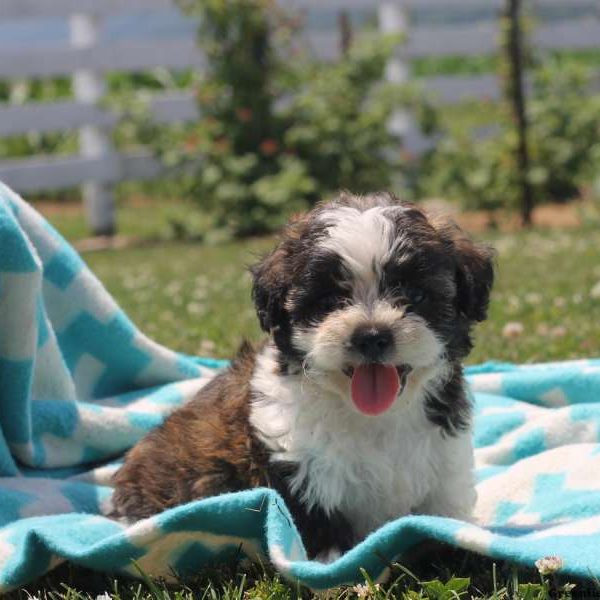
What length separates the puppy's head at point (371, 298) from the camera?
3.63 meters

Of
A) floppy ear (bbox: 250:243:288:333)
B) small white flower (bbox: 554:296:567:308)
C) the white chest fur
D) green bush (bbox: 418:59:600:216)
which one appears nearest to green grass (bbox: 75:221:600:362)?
small white flower (bbox: 554:296:567:308)

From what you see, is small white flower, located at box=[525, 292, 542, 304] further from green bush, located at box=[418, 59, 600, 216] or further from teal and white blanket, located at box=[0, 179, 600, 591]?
green bush, located at box=[418, 59, 600, 216]

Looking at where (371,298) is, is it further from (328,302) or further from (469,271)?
(469,271)

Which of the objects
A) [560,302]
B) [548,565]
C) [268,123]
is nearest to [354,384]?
[548,565]

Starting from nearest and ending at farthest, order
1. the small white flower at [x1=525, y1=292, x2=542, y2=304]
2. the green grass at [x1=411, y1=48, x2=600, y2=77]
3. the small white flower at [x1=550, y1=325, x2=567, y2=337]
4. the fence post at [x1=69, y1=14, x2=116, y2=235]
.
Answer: the small white flower at [x1=550, y1=325, x2=567, y2=337]
the small white flower at [x1=525, y1=292, x2=542, y2=304]
the fence post at [x1=69, y1=14, x2=116, y2=235]
the green grass at [x1=411, y1=48, x2=600, y2=77]

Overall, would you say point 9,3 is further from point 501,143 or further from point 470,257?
point 470,257

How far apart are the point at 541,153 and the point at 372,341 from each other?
13.2m

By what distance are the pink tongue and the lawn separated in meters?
0.52

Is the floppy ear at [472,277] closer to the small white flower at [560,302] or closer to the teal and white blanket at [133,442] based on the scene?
the teal and white blanket at [133,442]

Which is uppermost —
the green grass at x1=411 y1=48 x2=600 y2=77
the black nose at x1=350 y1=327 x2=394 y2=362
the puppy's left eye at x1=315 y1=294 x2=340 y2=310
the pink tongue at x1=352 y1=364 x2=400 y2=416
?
the puppy's left eye at x1=315 y1=294 x2=340 y2=310

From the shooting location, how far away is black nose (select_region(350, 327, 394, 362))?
3.59 meters

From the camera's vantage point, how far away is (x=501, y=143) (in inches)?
613

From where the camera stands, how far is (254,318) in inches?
303

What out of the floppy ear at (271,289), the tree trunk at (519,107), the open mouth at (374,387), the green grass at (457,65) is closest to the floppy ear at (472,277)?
the open mouth at (374,387)
